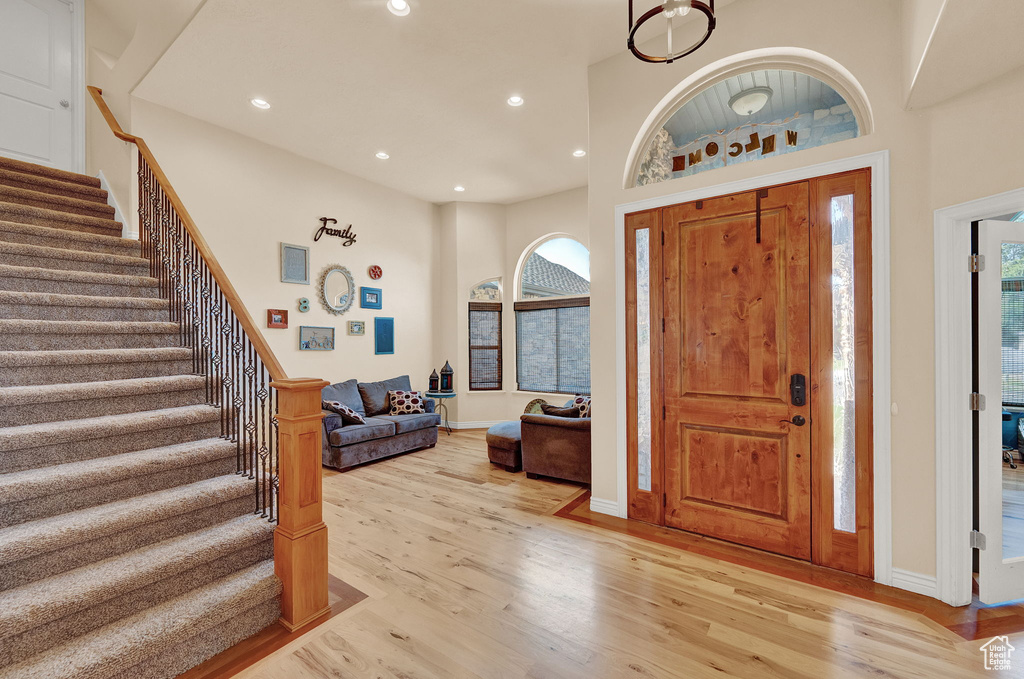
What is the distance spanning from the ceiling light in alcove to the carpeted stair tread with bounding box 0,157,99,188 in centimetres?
591

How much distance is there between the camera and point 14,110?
4.25 metres

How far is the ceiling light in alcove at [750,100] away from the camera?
2.94 meters

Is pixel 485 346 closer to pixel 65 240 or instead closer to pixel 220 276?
pixel 220 276

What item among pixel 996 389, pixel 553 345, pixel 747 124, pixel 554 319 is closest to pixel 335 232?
pixel 554 319

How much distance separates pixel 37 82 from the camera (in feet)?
14.5

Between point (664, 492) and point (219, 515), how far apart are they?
2837 mm

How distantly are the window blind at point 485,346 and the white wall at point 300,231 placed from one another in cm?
70

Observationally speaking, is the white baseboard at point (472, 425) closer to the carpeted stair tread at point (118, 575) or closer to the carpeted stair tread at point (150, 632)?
the carpeted stair tread at point (118, 575)

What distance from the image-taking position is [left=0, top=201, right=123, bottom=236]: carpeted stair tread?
10.9ft

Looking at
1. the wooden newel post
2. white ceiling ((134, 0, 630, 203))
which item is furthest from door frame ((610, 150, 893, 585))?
the wooden newel post

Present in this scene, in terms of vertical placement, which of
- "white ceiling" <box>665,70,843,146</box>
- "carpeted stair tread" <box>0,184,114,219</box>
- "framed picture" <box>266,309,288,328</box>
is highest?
"white ceiling" <box>665,70,843,146</box>

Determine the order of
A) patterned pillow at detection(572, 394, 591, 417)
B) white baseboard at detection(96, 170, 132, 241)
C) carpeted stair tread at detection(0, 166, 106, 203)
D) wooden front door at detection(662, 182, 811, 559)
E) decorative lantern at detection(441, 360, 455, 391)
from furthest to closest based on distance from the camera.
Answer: decorative lantern at detection(441, 360, 455, 391), patterned pillow at detection(572, 394, 591, 417), white baseboard at detection(96, 170, 132, 241), carpeted stair tread at detection(0, 166, 106, 203), wooden front door at detection(662, 182, 811, 559)

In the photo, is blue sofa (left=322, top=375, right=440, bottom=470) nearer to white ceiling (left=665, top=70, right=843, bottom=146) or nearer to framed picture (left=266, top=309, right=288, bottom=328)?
framed picture (left=266, top=309, right=288, bottom=328)

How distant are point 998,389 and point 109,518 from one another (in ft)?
14.2
